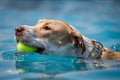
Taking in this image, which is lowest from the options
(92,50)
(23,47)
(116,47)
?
(116,47)

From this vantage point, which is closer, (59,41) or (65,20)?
(59,41)

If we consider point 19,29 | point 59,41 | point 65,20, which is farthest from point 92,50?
point 65,20

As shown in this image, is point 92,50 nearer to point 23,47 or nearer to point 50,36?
point 50,36

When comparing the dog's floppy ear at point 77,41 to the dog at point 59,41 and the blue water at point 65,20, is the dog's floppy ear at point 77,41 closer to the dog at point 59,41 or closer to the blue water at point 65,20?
the dog at point 59,41

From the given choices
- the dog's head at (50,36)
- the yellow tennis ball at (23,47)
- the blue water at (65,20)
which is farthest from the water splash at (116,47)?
the yellow tennis ball at (23,47)

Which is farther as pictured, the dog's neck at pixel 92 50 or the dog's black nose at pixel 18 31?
the dog's neck at pixel 92 50

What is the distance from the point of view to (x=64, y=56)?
7309 mm

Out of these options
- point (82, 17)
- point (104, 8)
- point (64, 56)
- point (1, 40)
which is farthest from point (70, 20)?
point (64, 56)

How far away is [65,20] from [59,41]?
6273 millimetres

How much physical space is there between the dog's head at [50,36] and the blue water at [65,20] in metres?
0.22

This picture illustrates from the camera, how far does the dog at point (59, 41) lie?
711 cm

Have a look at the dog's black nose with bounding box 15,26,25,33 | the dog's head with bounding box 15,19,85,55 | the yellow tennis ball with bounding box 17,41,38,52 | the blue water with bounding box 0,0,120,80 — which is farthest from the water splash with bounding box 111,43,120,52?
the dog's black nose with bounding box 15,26,25,33

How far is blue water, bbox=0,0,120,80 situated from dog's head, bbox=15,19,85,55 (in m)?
0.22

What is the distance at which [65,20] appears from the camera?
44.3 feet
